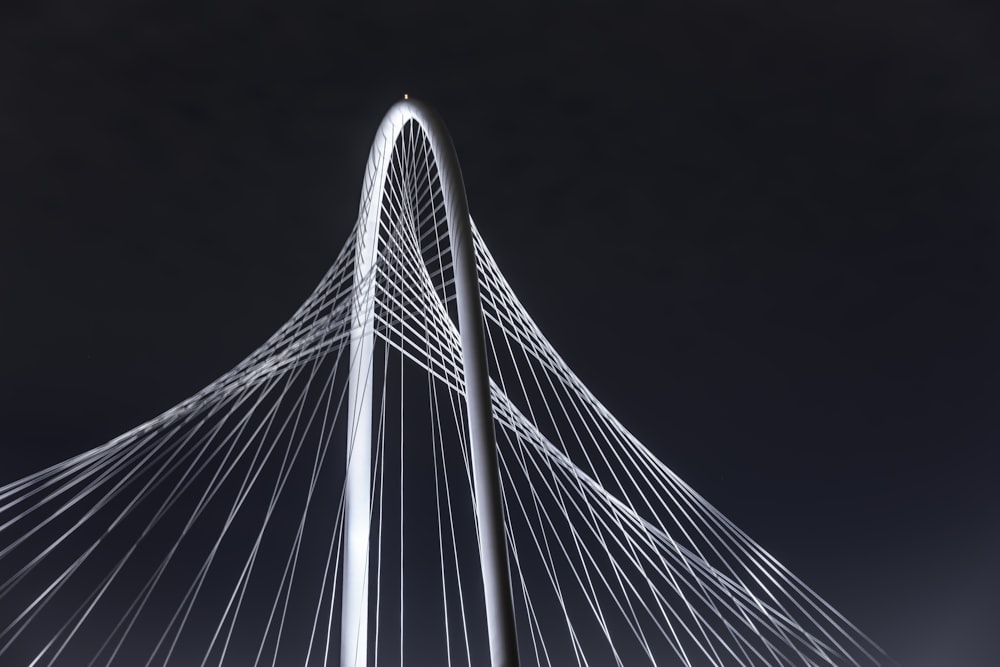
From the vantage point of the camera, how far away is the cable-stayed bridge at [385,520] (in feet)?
34.1

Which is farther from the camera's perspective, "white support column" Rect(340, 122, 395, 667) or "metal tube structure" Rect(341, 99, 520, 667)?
"white support column" Rect(340, 122, 395, 667)

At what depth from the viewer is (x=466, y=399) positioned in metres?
9.77

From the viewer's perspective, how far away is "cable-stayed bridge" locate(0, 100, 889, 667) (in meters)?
10.4

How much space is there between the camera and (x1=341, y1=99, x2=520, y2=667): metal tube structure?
28.1ft

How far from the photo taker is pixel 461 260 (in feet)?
34.6

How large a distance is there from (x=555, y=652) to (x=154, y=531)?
11.5 m

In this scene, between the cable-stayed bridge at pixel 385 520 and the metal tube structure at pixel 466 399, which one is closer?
the metal tube structure at pixel 466 399

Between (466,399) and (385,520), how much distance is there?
54.5 ft

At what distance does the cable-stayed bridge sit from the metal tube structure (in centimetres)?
3

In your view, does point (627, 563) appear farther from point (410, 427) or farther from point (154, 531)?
point (154, 531)

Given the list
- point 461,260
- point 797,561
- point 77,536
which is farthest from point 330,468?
point 461,260

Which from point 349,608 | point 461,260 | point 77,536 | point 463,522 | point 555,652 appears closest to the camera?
point 461,260

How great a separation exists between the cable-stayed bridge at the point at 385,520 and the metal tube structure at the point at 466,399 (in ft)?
0.11

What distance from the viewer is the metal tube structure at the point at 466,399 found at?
8.55 m
